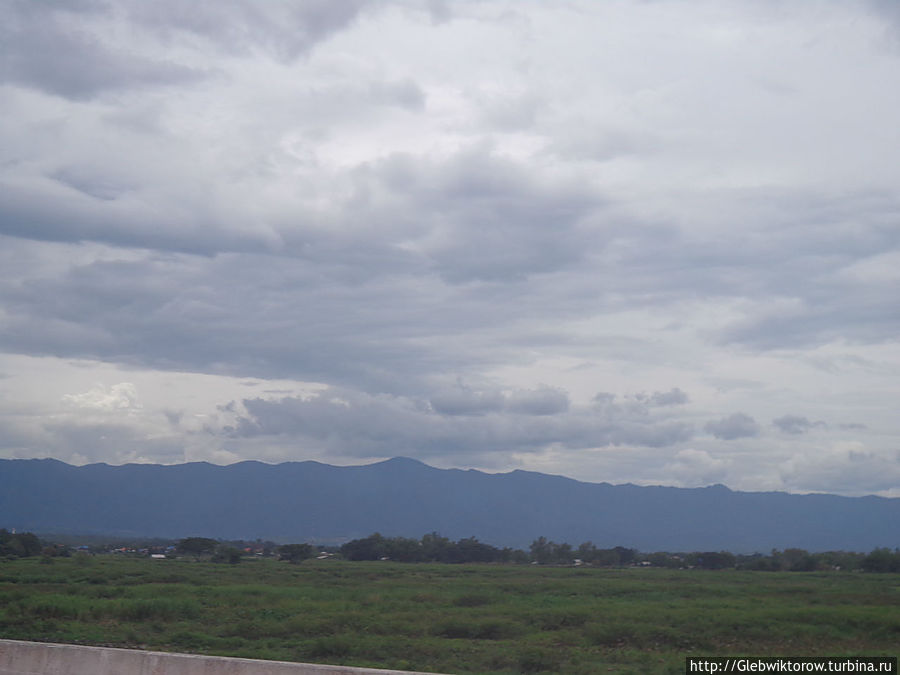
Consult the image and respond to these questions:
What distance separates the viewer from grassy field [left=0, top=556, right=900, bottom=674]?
25016mm

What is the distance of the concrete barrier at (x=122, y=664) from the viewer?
14297 mm

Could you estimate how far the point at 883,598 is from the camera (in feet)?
138

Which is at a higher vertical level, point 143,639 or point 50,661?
point 50,661

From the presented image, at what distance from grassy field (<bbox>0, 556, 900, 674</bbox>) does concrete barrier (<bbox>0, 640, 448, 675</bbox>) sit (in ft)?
28.6

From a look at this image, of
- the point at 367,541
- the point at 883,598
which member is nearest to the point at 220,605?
the point at 883,598

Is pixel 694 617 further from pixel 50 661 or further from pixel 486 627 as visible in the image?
pixel 50 661

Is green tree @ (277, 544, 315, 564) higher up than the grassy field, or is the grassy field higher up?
the grassy field

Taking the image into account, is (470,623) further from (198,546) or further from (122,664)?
(198,546)

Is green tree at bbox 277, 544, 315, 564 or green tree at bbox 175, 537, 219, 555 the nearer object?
green tree at bbox 277, 544, 315, 564

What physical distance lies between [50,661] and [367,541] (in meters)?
82.9

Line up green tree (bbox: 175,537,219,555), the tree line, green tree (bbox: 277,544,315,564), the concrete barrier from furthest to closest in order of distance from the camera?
green tree (bbox: 175,537,219,555) < green tree (bbox: 277,544,315,564) < the tree line < the concrete barrier

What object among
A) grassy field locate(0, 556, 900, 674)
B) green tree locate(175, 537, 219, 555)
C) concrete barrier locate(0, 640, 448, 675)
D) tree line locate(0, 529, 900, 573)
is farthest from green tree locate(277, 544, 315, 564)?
concrete barrier locate(0, 640, 448, 675)

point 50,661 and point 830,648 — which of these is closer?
point 50,661

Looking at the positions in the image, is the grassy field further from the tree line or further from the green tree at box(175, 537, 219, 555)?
the green tree at box(175, 537, 219, 555)
